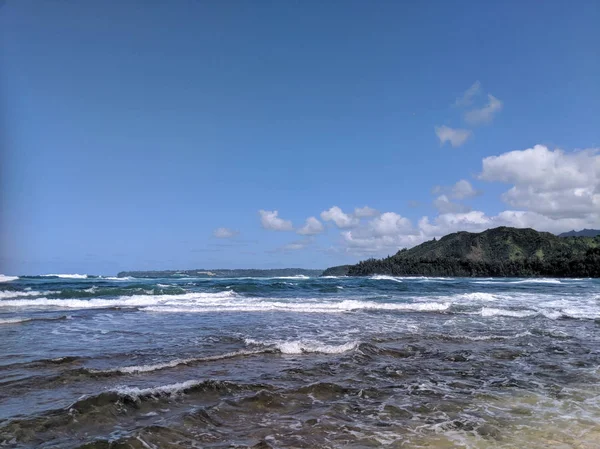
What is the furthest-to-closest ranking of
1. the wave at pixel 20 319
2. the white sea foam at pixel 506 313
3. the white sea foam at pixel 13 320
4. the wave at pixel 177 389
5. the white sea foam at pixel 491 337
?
the white sea foam at pixel 506 313 < the wave at pixel 20 319 < the white sea foam at pixel 13 320 < the white sea foam at pixel 491 337 < the wave at pixel 177 389

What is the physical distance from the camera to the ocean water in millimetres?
5715

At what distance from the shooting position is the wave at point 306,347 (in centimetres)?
1131

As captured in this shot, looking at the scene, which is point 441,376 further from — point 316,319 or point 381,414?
point 316,319

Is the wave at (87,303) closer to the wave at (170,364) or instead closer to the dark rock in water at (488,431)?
the wave at (170,364)

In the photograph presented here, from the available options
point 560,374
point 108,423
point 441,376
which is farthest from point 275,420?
point 560,374

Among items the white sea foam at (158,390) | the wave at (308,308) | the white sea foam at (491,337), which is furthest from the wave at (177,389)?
A: the wave at (308,308)

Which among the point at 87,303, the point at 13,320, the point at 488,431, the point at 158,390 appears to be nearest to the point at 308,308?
the point at 13,320

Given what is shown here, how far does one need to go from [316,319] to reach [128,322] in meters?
8.28

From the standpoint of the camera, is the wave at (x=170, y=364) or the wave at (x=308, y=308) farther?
the wave at (x=308, y=308)

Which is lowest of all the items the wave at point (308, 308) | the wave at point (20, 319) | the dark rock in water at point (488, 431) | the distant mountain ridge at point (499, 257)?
the dark rock in water at point (488, 431)

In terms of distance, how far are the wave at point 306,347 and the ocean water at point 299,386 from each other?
0.19ft

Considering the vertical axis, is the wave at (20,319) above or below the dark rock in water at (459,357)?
above

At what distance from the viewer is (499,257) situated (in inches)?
4882

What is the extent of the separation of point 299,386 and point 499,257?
430 feet
